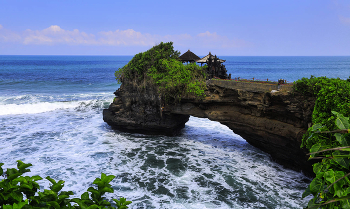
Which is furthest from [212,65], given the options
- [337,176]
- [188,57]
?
[337,176]

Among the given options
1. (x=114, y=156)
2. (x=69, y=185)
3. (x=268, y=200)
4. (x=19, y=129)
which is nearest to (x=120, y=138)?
(x=114, y=156)

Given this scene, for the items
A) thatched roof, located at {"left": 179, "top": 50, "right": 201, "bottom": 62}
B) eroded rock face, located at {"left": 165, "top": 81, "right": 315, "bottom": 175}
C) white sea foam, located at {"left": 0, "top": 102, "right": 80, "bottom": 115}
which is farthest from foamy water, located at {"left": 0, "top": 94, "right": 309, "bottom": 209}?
thatched roof, located at {"left": 179, "top": 50, "right": 201, "bottom": 62}

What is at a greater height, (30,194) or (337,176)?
(30,194)

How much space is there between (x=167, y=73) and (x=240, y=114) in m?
6.22

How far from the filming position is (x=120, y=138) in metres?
19.3

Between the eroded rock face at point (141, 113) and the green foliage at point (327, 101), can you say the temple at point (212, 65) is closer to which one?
the eroded rock face at point (141, 113)

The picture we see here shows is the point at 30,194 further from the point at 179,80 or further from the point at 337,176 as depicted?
the point at 179,80

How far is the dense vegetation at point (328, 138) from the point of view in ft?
17.5

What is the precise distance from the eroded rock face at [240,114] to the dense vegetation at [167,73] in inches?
26.7

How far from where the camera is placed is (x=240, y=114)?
15.9 m

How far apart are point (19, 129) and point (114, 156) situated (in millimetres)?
10313

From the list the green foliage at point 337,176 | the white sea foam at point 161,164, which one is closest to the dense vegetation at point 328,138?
the green foliage at point 337,176

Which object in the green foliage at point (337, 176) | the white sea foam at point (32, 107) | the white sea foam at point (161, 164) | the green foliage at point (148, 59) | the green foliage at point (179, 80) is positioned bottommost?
the white sea foam at point (161, 164)

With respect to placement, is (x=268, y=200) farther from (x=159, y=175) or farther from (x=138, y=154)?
(x=138, y=154)
